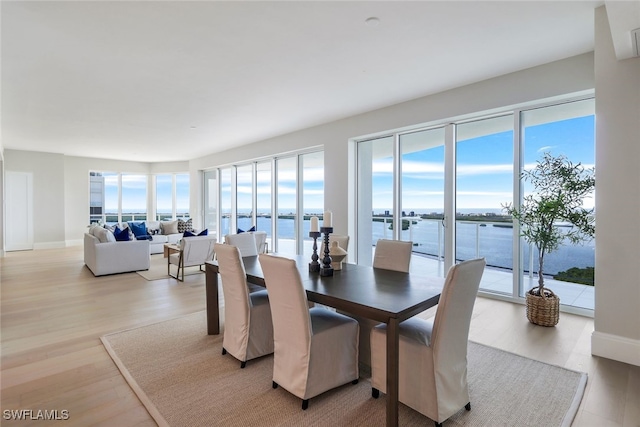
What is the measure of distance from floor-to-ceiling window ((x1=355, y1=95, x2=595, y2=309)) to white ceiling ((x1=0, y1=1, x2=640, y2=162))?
0.71 meters

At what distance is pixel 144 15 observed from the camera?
2543mm

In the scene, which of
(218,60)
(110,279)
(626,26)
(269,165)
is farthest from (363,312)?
(269,165)

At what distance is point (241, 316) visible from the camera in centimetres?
258

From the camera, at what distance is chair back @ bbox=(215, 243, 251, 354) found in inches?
98.7

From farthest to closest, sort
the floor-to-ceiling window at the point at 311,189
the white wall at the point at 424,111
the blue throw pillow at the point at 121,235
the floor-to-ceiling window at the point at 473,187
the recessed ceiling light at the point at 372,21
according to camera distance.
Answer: the floor-to-ceiling window at the point at 311,189 → the blue throw pillow at the point at 121,235 → the floor-to-ceiling window at the point at 473,187 → the white wall at the point at 424,111 → the recessed ceiling light at the point at 372,21

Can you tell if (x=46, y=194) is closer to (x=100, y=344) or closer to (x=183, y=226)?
(x=183, y=226)

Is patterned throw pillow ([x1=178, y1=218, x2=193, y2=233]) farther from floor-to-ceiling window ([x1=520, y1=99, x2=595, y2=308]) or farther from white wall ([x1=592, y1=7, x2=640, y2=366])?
white wall ([x1=592, y1=7, x2=640, y2=366])

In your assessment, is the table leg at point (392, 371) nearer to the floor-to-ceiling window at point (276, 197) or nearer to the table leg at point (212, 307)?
the table leg at point (212, 307)

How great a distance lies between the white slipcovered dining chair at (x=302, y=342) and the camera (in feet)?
6.55

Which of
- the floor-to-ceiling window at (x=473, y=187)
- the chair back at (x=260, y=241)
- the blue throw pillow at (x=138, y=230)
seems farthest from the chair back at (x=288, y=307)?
the blue throw pillow at (x=138, y=230)

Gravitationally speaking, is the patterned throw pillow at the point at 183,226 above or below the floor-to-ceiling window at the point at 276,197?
below

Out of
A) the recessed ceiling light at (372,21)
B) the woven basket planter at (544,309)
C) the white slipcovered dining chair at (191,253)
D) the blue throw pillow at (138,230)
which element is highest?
the recessed ceiling light at (372,21)

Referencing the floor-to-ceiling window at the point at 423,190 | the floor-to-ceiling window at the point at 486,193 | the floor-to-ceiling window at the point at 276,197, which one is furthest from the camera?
the floor-to-ceiling window at the point at 276,197

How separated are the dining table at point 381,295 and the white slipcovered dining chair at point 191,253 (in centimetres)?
299
